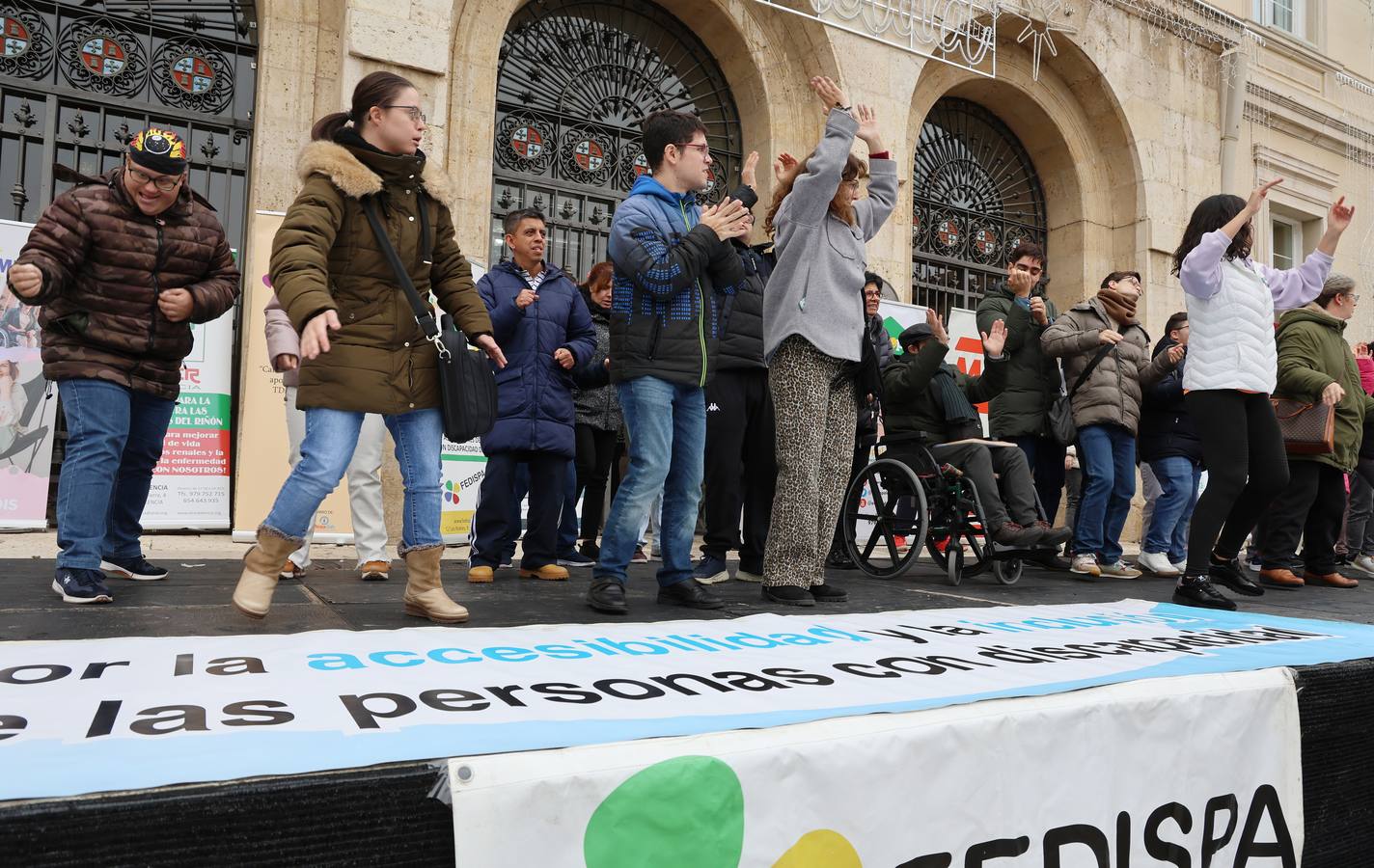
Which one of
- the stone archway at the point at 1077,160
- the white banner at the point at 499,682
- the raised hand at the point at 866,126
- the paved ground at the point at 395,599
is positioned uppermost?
the stone archway at the point at 1077,160

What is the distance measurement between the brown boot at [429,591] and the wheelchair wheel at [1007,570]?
322 cm

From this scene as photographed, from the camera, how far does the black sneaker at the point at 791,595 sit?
3.90 m

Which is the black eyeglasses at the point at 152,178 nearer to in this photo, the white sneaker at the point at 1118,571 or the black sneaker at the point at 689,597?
the black sneaker at the point at 689,597

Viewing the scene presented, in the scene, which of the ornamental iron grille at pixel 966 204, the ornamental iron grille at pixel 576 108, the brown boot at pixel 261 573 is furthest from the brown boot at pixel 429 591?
the ornamental iron grille at pixel 966 204

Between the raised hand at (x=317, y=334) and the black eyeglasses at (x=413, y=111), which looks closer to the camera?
the raised hand at (x=317, y=334)

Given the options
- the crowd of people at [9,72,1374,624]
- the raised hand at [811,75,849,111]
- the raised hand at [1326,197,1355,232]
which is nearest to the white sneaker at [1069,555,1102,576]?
the crowd of people at [9,72,1374,624]

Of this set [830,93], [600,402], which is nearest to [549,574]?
[600,402]

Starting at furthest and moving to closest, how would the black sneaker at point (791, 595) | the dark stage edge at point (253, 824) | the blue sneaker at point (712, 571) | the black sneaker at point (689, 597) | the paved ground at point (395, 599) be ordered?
1. the blue sneaker at point (712, 571)
2. the black sneaker at point (791, 595)
3. the black sneaker at point (689, 597)
4. the paved ground at point (395, 599)
5. the dark stage edge at point (253, 824)

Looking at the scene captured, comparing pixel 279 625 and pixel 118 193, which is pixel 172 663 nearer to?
pixel 279 625

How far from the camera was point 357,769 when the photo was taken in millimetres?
1445

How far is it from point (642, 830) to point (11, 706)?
1.16m

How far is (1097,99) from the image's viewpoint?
1123 centimetres

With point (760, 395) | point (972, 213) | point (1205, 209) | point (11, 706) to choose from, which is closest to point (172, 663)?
point (11, 706)

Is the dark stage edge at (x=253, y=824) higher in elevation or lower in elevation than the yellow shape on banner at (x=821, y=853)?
higher
